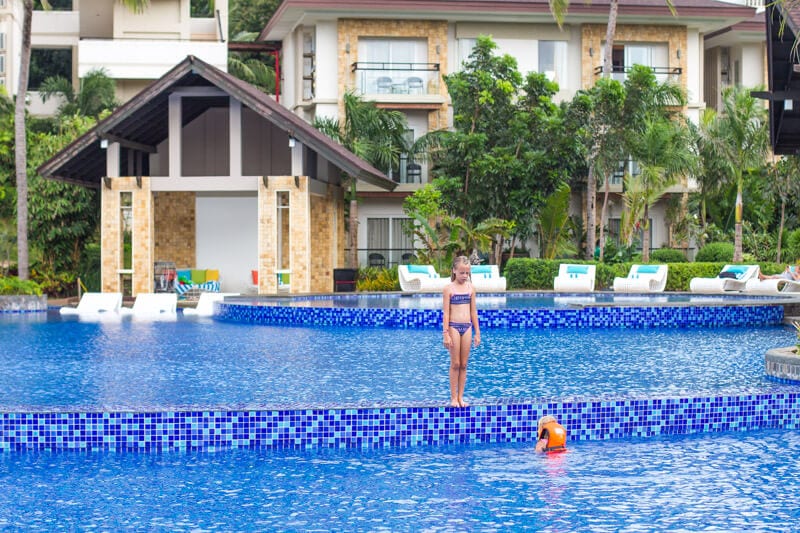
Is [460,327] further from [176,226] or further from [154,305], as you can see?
[176,226]

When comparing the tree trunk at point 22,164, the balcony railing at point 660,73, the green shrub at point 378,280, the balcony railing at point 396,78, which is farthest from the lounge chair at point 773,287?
the tree trunk at point 22,164

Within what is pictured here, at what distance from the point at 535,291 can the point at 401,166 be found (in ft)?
31.6

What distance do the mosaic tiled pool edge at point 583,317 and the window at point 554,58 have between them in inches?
650

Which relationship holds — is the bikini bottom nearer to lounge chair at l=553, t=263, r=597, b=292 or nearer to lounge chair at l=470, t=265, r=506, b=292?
lounge chair at l=470, t=265, r=506, b=292

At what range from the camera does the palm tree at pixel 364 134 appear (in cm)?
2939

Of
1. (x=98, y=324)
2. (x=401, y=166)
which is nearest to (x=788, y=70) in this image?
(x=98, y=324)

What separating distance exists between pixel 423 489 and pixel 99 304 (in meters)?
16.4

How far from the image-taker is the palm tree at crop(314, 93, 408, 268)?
29391 mm

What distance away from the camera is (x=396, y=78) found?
32438 mm

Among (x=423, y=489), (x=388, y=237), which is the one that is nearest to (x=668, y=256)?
(x=388, y=237)

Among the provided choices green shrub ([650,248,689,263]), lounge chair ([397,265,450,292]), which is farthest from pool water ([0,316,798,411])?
green shrub ([650,248,689,263])

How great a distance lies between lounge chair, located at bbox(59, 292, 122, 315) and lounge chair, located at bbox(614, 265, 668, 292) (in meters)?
11.1

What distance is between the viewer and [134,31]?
124 feet

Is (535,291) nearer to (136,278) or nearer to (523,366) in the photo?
(136,278)
